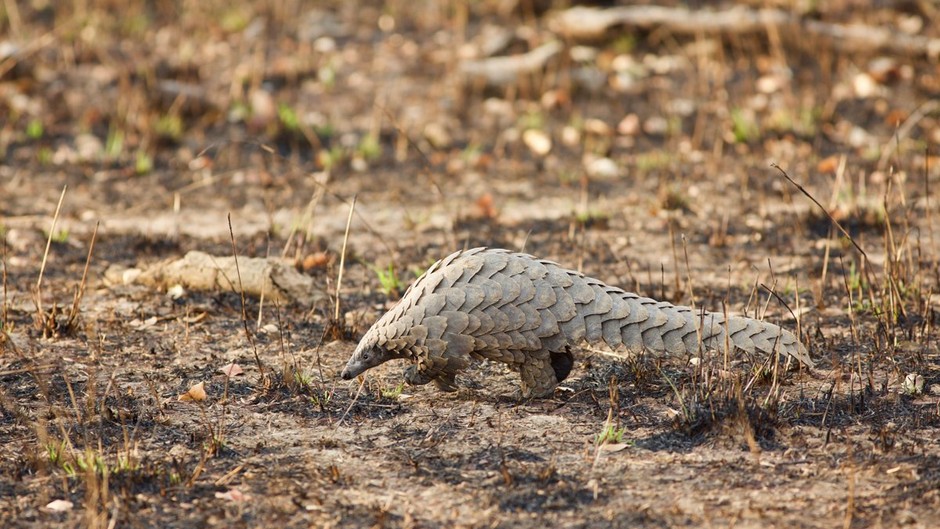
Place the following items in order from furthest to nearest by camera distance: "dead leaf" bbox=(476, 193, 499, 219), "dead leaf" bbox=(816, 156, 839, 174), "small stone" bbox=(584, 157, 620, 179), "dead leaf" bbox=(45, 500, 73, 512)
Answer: "small stone" bbox=(584, 157, 620, 179), "dead leaf" bbox=(816, 156, 839, 174), "dead leaf" bbox=(476, 193, 499, 219), "dead leaf" bbox=(45, 500, 73, 512)

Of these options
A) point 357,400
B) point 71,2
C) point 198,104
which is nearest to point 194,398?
point 357,400

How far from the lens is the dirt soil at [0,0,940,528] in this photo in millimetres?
3250

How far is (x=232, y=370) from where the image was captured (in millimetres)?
4152

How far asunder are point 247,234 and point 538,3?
13.2 feet

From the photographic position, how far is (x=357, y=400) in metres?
3.91

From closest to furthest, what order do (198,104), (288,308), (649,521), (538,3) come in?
(649,521)
(288,308)
(198,104)
(538,3)

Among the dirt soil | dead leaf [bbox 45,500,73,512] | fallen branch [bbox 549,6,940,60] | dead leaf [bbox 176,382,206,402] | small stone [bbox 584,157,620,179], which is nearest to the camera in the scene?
dead leaf [bbox 45,500,73,512]

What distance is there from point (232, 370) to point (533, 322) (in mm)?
1267

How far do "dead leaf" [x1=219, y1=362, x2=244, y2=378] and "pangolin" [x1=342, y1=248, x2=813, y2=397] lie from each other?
29.7 inches

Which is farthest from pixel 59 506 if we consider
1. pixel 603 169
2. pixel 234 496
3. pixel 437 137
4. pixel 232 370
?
pixel 437 137

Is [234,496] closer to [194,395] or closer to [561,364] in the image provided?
[194,395]

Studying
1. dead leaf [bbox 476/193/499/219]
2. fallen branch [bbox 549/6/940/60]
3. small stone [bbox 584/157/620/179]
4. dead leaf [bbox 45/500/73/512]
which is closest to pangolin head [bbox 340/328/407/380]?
dead leaf [bbox 45/500/73/512]

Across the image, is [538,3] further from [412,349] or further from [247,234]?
[412,349]

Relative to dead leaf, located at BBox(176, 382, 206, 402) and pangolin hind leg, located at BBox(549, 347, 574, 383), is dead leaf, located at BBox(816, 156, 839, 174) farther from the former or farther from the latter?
dead leaf, located at BBox(176, 382, 206, 402)
